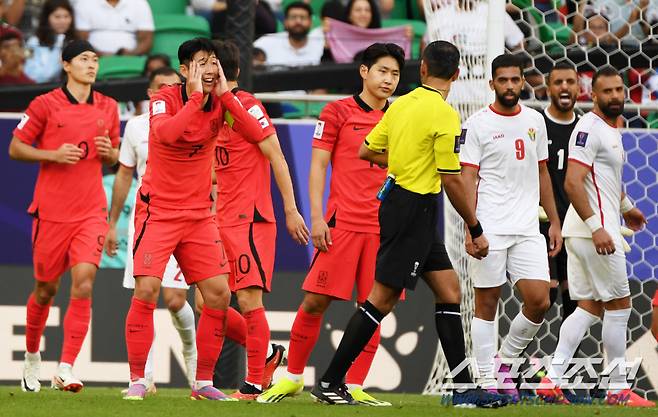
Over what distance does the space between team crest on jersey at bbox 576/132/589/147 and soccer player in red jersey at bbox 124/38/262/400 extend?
2119 millimetres

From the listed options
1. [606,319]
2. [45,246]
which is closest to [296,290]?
[45,246]

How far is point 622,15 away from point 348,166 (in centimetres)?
387

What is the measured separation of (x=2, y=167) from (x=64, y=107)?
1.52m

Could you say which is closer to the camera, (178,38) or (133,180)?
(133,180)

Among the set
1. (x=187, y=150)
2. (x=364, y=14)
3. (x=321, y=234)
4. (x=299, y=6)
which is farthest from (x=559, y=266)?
(x=299, y=6)

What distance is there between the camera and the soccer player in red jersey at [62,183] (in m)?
9.67

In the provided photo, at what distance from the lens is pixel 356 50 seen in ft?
41.9

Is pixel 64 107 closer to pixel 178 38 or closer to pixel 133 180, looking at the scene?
pixel 133 180

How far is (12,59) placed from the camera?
12.0 meters

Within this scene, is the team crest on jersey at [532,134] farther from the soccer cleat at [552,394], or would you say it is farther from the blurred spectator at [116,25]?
the blurred spectator at [116,25]

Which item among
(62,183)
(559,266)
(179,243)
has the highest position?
(62,183)

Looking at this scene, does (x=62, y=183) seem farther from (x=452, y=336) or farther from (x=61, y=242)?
(x=452, y=336)

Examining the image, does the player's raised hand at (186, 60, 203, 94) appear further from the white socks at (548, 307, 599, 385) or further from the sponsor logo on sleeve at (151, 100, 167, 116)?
the white socks at (548, 307, 599, 385)

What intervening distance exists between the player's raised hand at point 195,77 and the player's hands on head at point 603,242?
2.68 m
